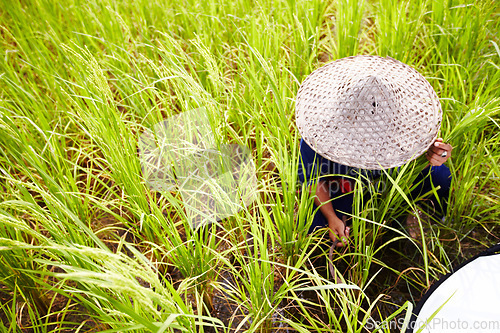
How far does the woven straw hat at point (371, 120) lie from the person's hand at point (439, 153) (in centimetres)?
13

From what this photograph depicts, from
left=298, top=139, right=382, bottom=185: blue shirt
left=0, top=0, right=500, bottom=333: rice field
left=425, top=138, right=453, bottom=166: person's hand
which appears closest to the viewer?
left=0, top=0, right=500, bottom=333: rice field

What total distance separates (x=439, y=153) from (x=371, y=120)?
37 cm

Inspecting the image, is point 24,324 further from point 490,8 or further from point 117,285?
point 490,8

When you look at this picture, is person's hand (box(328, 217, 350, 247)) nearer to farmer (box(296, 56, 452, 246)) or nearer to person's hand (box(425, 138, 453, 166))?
farmer (box(296, 56, 452, 246))

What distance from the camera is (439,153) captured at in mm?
1289

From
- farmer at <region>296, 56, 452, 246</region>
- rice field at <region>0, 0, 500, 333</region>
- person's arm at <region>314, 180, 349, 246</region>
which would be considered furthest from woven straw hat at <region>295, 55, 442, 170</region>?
person's arm at <region>314, 180, 349, 246</region>

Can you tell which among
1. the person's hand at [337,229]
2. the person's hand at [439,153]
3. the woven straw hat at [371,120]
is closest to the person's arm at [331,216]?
the person's hand at [337,229]

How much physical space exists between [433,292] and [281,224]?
1.80ft

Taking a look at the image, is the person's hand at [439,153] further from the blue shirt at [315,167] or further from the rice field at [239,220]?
the blue shirt at [315,167]

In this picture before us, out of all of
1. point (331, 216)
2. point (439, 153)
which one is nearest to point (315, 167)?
point (331, 216)

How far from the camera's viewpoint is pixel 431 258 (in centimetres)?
141

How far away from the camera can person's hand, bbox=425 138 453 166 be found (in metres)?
1.27

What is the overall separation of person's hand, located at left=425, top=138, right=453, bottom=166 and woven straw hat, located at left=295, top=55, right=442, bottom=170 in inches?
5.1

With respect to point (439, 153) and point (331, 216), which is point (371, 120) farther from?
point (331, 216)
